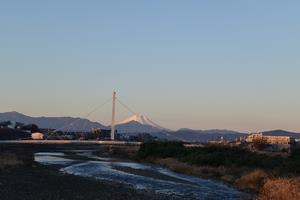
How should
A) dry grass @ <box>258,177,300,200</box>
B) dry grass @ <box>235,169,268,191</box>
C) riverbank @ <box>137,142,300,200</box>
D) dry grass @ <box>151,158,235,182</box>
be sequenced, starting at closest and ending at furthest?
1. dry grass @ <box>258,177,300,200</box>
2. riverbank @ <box>137,142,300,200</box>
3. dry grass @ <box>235,169,268,191</box>
4. dry grass @ <box>151,158,235,182</box>

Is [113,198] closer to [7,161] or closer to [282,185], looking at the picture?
[282,185]

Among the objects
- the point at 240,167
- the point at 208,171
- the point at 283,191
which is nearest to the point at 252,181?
the point at 283,191

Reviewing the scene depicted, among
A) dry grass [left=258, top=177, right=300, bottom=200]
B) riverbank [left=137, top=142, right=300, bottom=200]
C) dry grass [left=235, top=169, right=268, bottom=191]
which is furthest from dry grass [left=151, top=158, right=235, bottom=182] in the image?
dry grass [left=258, top=177, right=300, bottom=200]

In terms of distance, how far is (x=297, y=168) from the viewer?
5391 centimetres

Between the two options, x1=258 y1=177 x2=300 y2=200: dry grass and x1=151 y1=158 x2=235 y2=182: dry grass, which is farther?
x1=151 y1=158 x2=235 y2=182: dry grass

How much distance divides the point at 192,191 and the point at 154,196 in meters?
6.03

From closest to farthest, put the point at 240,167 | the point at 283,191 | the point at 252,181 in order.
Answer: the point at 283,191 < the point at 252,181 < the point at 240,167

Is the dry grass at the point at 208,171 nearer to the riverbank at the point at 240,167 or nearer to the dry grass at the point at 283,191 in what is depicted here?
the riverbank at the point at 240,167

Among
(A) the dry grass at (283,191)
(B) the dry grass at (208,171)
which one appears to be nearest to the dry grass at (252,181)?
(B) the dry grass at (208,171)

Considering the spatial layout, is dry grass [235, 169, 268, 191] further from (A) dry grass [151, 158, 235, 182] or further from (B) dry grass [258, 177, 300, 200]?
(B) dry grass [258, 177, 300, 200]

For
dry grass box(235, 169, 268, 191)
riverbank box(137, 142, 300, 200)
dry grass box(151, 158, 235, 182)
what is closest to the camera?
riverbank box(137, 142, 300, 200)

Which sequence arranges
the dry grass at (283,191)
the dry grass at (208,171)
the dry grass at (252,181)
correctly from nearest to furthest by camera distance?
the dry grass at (283,191), the dry grass at (252,181), the dry grass at (208,171)

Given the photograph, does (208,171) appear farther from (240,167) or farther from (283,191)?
(283,191)

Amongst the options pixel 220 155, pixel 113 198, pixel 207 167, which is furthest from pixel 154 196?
pixel 220 155
